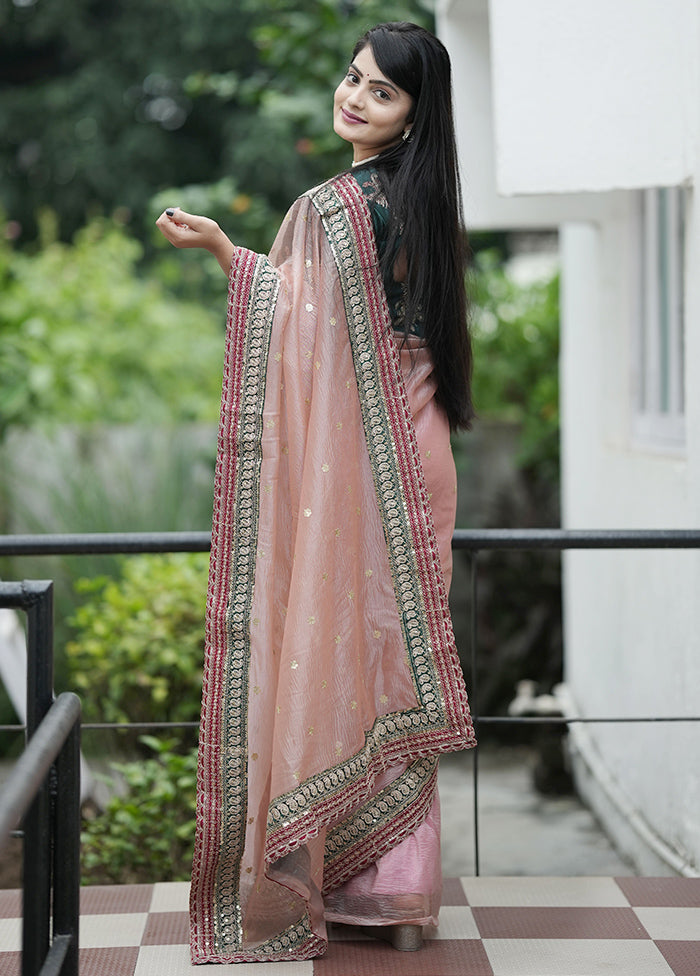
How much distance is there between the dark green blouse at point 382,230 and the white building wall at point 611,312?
2.39 feet

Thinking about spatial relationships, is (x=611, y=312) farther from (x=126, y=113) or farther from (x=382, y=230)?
(x=126, y=113)

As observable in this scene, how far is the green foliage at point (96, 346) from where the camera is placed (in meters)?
5.74

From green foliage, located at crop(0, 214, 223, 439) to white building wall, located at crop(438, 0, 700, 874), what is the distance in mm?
2108

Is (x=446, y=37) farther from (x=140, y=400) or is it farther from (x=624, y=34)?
(x=140, y=400)

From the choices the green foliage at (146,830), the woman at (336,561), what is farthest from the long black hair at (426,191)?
the green foliage at (146,830)

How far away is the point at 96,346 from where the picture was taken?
21.0 ft

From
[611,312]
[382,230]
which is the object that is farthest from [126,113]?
[382,230]

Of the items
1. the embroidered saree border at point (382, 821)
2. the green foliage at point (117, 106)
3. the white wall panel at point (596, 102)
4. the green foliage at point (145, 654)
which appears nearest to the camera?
the embroidered saree border at point (382, 821)

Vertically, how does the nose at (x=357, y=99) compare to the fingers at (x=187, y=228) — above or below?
above

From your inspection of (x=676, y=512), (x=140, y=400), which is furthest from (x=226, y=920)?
(x=140, y=400)

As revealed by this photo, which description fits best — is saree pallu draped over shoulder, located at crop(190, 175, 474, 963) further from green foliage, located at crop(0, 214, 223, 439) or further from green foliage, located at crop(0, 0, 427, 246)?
green foliage, located at crop(0, 0, 427, 246)

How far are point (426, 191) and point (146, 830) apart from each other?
1.78 m

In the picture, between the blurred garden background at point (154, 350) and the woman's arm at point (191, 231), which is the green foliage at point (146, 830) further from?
the woman's arm at point (191, 231)

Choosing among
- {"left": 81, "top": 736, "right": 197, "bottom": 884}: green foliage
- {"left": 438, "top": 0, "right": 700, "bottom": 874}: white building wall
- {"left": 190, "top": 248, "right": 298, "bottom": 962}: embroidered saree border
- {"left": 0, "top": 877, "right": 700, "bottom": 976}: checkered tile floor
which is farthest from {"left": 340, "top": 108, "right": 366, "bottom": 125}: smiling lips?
{"left": 81, "top": 736, "right": 197, "bottom": 884}: green foliage
